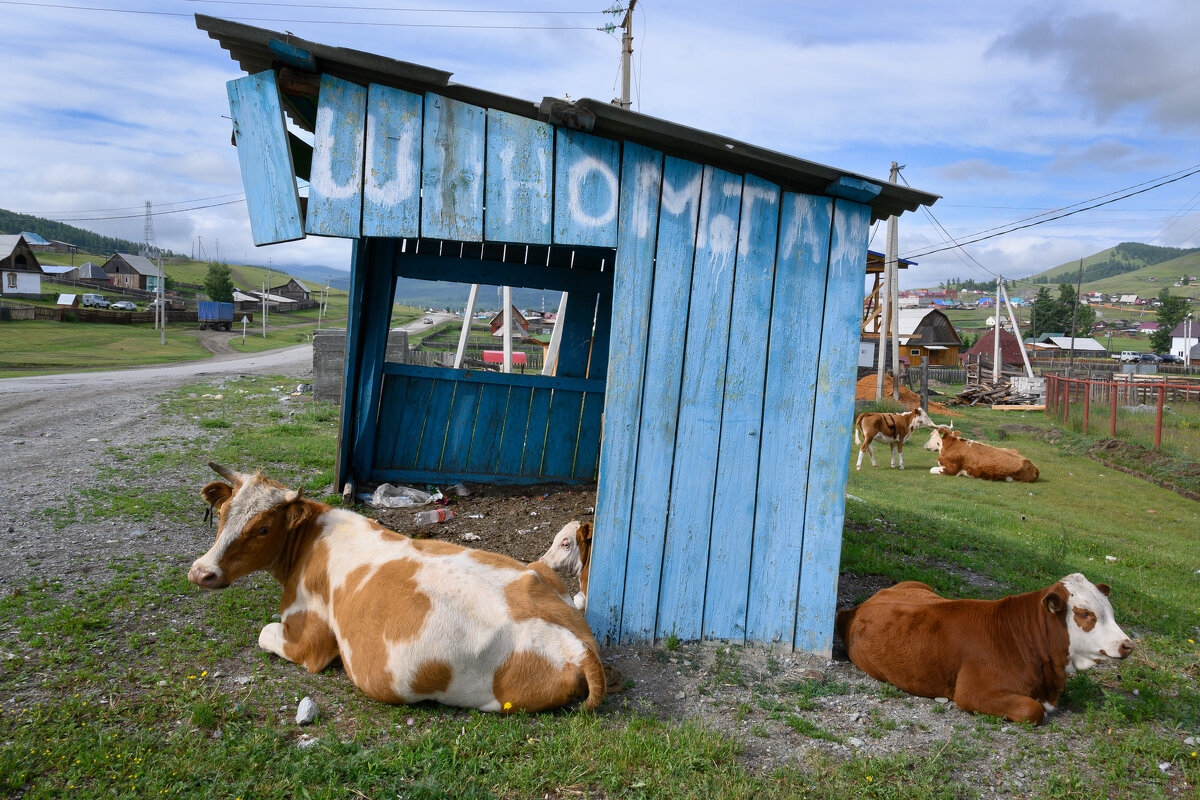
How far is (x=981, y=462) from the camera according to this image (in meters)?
14.4

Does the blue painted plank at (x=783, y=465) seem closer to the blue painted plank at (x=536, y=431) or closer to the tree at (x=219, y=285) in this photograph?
the blue painted plank at (x=536, y=431)

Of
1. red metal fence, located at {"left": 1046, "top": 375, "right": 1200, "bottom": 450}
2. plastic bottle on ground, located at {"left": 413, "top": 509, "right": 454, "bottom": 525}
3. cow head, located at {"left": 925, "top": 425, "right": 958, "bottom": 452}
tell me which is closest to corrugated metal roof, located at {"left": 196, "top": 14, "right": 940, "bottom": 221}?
plastic bottle on ground, located at {"left": 413, "top": 509, "right": 454, "bottom": 525}

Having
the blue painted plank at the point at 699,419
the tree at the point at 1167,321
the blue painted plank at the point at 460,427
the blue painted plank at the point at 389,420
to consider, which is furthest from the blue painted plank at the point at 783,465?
the tree at the point at 1167,321

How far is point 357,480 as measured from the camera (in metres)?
8.50

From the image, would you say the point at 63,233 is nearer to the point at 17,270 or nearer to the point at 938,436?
the point at 17,270

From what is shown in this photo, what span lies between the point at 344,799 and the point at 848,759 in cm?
237

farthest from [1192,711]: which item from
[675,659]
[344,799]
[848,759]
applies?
[344,799]

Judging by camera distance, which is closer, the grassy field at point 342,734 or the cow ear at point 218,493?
the grassy field at point 342,734

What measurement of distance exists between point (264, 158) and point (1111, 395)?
20.7 meters

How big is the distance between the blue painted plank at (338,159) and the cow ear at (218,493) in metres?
1.65

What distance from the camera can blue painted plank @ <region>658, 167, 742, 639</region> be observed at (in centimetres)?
480

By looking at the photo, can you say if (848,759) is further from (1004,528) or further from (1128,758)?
(1004,528)

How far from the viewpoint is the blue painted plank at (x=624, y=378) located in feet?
15.6

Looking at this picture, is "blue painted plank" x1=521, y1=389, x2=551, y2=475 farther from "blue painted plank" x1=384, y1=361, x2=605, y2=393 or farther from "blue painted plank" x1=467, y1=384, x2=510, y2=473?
"blue painted plank" x1=467, y1=384, x2=510, y2=473
